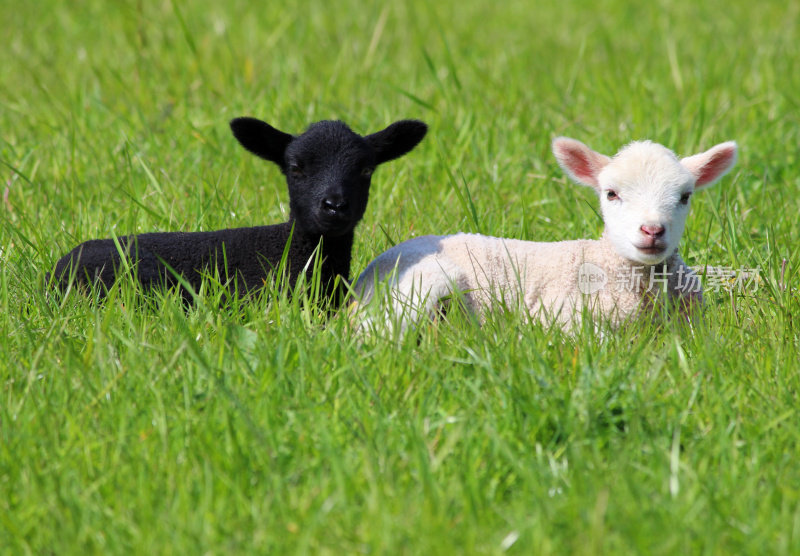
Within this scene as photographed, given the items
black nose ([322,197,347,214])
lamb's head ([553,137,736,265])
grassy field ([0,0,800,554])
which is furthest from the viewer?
black nose ([322,197,347,214])

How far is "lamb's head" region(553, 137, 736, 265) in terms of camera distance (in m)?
4.08

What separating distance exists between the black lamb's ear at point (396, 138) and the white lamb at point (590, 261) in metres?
0.47

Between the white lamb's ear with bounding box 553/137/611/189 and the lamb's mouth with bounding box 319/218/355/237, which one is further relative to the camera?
the white lamb's ear with bounding box 553/137/611/189

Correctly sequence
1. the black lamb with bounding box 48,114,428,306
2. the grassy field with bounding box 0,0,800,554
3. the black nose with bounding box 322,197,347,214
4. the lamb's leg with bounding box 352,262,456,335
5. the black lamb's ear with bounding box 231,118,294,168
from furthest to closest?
the black lamb's ear with bounding box 231,118,294,168 < the black lamb with bounding box 48,114,428,306 < the black nose with bounding box 322,197,347,214 < the lamb's leg with bounding box 352,262,456,335 < the grassy field with bounding box 0,0,800,554

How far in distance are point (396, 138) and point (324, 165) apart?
0.50m

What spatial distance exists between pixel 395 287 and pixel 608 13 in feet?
27.6

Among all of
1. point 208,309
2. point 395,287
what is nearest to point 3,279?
point 208,309

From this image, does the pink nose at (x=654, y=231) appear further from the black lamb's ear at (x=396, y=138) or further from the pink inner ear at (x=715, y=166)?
the black lamb's ear at (x=396, y=138)

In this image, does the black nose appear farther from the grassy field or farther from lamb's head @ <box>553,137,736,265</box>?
lamb's head @ <box>553,137,736,265</box>

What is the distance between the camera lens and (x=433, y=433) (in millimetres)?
3301

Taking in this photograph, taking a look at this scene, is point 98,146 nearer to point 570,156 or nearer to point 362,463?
point 570,156
